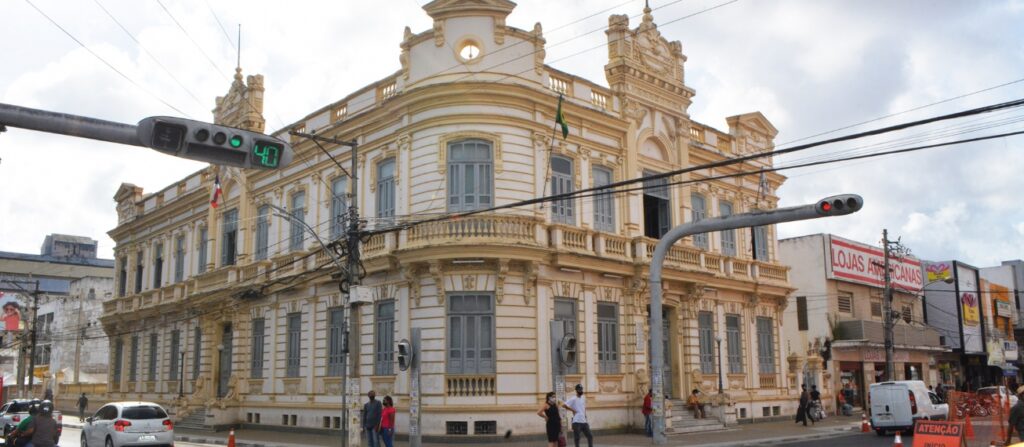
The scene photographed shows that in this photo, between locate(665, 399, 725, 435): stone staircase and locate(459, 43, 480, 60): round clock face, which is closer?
locate(459, 43, 480, 60): round clock face

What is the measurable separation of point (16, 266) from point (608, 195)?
77006mm

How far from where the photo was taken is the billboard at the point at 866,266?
45.1 meters

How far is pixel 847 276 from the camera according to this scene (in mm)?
45906

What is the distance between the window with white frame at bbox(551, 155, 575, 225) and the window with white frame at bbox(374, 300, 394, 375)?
5.98 metres

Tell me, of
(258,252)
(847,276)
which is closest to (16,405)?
(258,252)

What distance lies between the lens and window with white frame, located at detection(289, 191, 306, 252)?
33.8 m

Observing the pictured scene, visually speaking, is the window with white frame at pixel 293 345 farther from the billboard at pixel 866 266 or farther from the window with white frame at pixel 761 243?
the billboard at pixel 866 266

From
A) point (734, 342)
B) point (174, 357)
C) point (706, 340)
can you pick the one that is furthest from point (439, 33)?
point (174, 357)

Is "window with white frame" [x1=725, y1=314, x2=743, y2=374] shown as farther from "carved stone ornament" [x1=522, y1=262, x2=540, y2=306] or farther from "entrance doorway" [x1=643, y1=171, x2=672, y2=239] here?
"carved stone ornament" [x1=522, y1=262, x2=540, y2=306]

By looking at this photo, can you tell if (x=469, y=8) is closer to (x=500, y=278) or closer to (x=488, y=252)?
(x=488, y=252)

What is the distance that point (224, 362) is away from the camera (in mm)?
38750

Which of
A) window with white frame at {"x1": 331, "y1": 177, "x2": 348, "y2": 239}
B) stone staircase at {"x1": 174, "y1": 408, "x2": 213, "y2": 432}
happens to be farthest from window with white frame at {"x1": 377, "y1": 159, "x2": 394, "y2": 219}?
stone staircase at {"x1": 174, "y1": 408, "x2": 213, "y2": 432}

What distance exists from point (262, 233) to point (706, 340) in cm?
1804

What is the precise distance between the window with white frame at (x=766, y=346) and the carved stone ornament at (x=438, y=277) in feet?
53.1
